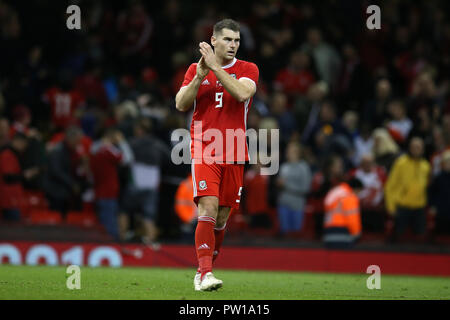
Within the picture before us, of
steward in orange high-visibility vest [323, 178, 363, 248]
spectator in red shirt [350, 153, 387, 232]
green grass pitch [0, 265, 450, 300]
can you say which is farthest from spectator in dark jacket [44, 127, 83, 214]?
spectator in red shirt [350, 153, 387, 232]

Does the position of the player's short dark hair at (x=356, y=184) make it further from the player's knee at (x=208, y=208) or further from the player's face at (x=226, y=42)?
the player's knee at (x=208, y=208)

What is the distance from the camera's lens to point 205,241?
8555 millimetres

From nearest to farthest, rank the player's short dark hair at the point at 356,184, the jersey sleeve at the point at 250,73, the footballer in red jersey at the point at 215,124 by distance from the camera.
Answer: the footballer in red jersey at the point at 215,124
the jersey sleeve at the point at 250,73
the player's short dark hair at the point at 356,184

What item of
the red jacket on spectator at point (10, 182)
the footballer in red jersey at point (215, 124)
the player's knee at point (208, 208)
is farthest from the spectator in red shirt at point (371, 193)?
the player's knee at point (208, 208)

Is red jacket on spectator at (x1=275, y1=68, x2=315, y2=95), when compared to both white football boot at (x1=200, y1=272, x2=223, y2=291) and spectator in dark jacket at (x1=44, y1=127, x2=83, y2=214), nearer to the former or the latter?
spectator in dark jacket at (x1=44, y1=127, x2=83, y2=214)

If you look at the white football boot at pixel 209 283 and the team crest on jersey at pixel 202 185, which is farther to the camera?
the team crest on jersey at pixel 202 185

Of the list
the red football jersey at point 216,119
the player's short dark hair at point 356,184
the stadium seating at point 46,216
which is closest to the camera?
the red football jersey at point 216,119

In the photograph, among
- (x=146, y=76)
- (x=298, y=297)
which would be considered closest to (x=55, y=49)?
(x=146, y=76)

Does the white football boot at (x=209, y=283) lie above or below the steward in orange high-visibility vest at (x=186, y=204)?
below

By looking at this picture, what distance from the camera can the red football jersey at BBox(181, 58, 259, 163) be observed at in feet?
28.8

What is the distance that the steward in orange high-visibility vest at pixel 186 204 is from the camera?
1603 centimetres

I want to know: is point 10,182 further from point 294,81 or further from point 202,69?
point 202,69

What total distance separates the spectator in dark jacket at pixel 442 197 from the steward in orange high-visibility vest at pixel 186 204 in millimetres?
4764
